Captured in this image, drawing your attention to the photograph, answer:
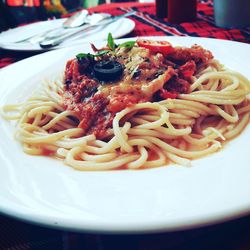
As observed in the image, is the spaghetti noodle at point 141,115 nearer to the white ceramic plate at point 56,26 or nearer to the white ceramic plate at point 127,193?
the white ceramic plate at point 127,193

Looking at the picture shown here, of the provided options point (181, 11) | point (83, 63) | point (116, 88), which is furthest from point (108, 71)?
point (181, 11)

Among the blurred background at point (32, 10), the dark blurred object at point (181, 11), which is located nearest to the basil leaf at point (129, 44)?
the dark blurred object at point (181, 11)

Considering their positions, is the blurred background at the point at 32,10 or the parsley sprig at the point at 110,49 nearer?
the parsley sprig at the point at 110,49

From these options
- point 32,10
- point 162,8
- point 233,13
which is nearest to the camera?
point 233,13

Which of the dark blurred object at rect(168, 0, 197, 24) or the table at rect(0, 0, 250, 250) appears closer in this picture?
the table at rect(0, 0, 250, 250)

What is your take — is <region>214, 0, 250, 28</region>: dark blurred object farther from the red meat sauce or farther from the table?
the table

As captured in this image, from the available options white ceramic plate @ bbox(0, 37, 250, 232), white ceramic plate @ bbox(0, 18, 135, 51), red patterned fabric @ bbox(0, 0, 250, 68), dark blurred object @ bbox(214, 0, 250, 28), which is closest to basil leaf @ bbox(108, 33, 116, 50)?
white ceramic plate @ bbox(0, 37, 250, 232)

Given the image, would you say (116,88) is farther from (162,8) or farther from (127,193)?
(162,8)
